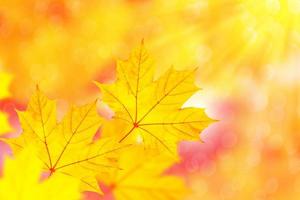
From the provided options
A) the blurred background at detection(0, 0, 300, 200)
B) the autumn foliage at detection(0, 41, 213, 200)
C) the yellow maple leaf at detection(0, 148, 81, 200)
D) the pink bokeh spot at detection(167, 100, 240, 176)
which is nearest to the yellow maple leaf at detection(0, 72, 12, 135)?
the autumn foliage at detection(0, 41, 213, 200)

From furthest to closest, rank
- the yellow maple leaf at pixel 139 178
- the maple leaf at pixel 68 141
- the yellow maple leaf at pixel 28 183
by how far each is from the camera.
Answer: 1. the yellow maple leaf at pixel 139 178
2. the maple leaf at pixel 68 141
3. the yellow maple leaf at pixel 28 183

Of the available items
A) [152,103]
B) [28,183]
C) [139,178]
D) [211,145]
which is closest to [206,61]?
[211,145]

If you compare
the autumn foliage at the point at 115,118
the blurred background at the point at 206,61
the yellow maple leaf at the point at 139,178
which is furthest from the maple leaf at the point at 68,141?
the blurred background at the point at 206,61

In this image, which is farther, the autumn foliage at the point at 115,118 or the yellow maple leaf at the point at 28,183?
the autumn foliage at the point at 115,118

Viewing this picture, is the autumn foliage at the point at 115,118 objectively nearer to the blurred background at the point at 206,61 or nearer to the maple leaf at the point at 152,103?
the maple leaf at the point at 152,103

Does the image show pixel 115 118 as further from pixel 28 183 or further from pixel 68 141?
pixel 28 183

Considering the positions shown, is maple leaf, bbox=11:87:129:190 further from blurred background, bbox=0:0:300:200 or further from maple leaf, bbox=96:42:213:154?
blurred background, bbox=0:0:300:200
